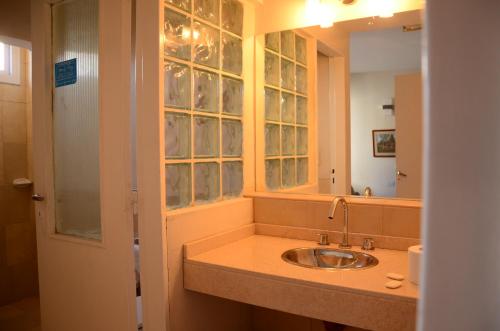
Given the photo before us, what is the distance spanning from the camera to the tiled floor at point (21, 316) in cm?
274

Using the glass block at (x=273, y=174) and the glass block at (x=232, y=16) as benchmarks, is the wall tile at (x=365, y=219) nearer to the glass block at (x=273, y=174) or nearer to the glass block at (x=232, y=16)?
the glass block at (x=273, y=174)

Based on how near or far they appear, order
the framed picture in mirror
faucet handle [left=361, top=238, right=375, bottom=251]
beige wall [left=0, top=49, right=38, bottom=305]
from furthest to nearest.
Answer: beige wall [left=0, top=49, right=38, bottom=305] → the framed picture in mirror → faucet handle [left=361, top=238, right=375, bottom=251]

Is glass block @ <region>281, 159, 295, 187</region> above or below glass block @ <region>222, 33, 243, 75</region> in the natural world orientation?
below

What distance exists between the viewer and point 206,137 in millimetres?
1832

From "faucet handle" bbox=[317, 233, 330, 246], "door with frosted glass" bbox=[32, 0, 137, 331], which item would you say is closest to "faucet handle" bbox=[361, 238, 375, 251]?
"faucet handle" bbox=[317, 233, 330, 246]

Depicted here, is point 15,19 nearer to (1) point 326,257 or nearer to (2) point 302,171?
(2) point 302,171

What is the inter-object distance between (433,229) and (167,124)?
4.56 feet

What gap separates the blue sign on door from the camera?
1.89 metres

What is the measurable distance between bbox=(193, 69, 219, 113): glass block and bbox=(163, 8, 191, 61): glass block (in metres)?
0.11

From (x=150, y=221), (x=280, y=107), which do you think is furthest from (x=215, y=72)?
(x=150, y=221)

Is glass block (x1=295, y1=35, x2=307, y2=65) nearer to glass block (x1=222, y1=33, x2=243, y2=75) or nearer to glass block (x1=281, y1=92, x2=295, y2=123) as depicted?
glass block (x1=281, y1=92, x2=295, y2=123)

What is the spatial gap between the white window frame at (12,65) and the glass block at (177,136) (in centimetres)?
224

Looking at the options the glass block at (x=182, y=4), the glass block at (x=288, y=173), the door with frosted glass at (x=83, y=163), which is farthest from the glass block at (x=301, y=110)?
the door with frosted glass at (x=83, y=163)

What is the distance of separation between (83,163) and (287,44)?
4.17ft
